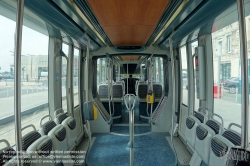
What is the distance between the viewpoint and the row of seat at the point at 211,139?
173 cm

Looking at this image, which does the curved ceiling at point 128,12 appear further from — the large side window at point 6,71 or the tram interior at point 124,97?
the large side window at point 6,71

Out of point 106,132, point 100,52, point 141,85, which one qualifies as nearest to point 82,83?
point 100,52

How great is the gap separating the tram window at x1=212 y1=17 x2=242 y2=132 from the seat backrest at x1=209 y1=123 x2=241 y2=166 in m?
0.46

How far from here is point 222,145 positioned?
1.72 meters

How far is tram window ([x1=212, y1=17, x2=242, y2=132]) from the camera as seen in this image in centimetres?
211

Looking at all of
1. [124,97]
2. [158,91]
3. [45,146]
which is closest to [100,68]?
[158,91]

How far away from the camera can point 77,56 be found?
13.4 feet

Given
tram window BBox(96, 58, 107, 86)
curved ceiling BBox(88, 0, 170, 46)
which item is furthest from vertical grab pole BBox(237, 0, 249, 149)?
tram window BBox(96, 58, 107, 86)

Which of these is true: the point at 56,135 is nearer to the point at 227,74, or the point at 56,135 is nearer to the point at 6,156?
the point at 6,156

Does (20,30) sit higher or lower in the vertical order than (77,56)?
lower

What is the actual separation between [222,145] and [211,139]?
28 cm

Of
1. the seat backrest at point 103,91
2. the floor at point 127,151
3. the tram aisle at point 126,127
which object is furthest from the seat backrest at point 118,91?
the floor at point 127,151

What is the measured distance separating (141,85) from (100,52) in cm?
210

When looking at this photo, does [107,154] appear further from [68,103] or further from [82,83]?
[82,83]
